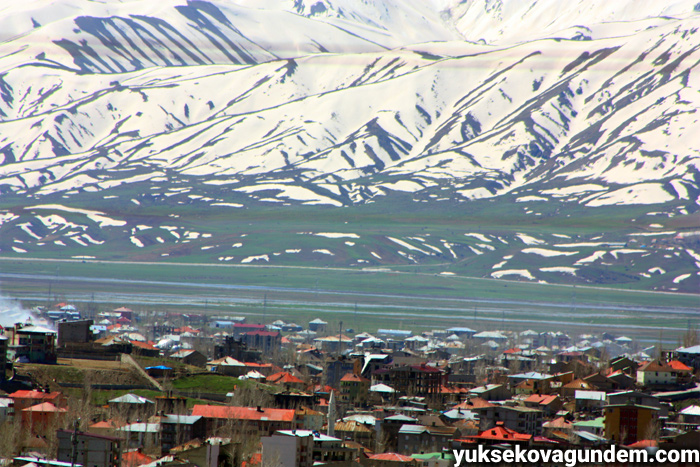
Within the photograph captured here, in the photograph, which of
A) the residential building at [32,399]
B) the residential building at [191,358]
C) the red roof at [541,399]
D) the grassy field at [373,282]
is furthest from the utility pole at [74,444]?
the grassy field at [373,282]

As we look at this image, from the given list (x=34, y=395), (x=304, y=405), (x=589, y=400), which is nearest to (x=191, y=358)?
(x=304, y=405)

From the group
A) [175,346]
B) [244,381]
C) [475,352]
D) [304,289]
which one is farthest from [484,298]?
[244,381]

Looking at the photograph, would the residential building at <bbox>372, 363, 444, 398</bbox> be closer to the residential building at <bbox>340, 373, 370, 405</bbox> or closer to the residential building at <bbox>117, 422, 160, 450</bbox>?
the residential building at <bbox>340, 373, 370, 405</bbox>

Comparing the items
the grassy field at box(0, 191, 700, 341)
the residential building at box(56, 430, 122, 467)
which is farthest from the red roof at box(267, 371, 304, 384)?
the grassy field at box(0, 191, 700, 341)

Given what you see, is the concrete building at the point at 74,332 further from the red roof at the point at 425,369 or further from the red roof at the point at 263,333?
the red roof at the point at 263,333

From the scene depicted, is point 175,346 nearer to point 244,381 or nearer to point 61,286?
point 244,381

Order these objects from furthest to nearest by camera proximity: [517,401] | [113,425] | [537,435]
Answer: [517,401] < [537,435] < [113,425]
